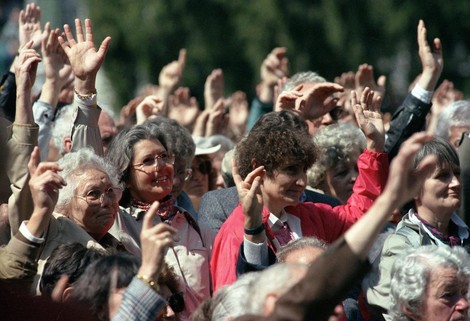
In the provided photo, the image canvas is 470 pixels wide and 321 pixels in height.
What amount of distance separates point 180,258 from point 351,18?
16.8 meters

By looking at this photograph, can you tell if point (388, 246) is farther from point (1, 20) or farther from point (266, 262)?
point (1, 20)

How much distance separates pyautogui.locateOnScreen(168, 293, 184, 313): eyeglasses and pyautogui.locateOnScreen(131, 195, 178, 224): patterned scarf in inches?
28.5

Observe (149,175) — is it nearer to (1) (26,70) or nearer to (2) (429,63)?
(1) (26,70)

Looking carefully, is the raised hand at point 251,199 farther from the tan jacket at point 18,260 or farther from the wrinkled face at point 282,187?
the tan jacket at point 18,260

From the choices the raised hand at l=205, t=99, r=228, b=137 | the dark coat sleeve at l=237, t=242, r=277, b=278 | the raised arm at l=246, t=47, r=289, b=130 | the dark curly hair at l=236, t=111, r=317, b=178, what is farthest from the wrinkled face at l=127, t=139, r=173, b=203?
the raised arm at l=246, t=47, r=289, b=130

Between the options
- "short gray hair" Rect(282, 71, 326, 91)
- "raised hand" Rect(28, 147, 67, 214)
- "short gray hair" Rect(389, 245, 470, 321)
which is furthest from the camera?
"short gray hair" Rect(282, 71, 326, 91)

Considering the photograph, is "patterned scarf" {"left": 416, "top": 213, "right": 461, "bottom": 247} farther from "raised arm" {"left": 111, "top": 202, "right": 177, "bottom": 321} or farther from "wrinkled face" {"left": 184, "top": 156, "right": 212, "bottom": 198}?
"wrinkled face" {"left": 184, "top": 156, "right": 212, "bottom": 198}

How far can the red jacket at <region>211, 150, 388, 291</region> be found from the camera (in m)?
5.65

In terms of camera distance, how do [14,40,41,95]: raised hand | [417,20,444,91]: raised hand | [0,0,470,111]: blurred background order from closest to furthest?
[14,40,41,95]: raised hand, [417,20,444,91]: raised hand, [0,0,470,111]: blurred background

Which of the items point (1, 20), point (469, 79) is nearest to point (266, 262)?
point (469, 79)

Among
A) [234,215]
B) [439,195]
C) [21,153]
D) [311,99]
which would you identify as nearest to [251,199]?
[234,215]

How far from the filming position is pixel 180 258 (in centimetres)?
587

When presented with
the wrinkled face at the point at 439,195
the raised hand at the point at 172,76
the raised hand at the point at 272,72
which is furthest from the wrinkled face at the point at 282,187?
the raised hand at the point at 172,76

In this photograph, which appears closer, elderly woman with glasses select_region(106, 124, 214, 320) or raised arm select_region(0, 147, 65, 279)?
raised arm select_region(0, 147, 65, 279)
